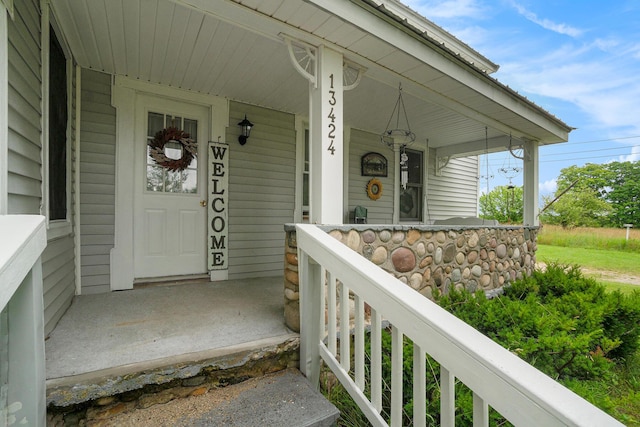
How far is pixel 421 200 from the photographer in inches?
229

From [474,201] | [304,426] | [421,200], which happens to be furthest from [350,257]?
[474,201]

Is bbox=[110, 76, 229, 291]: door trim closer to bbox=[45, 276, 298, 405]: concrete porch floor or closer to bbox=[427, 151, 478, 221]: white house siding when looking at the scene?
bbox=[45, 276, 298, 405]: concrete porch floor

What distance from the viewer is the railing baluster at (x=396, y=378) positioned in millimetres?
1204

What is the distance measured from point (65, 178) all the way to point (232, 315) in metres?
1.83

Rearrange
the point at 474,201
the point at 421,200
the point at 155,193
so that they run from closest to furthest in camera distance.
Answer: the point at 155,193 → the point at 421,200 → the point at 474,201

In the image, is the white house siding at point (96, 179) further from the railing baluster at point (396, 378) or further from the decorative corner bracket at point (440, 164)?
the decorative corner bracket at point (440, 164)

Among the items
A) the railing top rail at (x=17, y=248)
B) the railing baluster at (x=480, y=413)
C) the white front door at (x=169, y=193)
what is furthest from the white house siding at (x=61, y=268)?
the railing baluster at (x=480, y=413)

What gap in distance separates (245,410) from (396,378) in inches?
30.0

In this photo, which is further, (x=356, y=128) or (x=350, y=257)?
(x=356, y=128)

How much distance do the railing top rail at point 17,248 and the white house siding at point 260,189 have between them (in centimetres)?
244

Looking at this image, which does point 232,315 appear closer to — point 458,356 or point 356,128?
point 458,356

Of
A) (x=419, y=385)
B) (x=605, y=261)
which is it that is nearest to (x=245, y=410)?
(x=419, y=385)

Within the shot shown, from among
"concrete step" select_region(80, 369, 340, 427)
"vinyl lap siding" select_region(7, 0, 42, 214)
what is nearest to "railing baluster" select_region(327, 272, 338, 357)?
"concrete step" select_region(80, 369, 340, 427)

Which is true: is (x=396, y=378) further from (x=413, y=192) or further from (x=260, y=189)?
(x=413, y=192)
